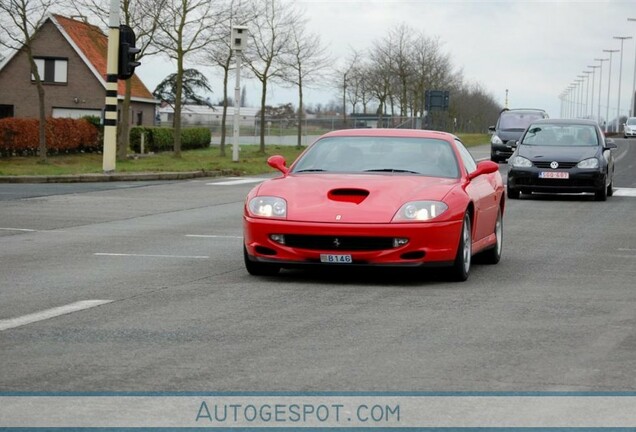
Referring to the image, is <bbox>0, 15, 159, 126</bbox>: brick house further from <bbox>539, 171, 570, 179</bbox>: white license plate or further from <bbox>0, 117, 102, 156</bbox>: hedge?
<bbox>539, 171, 570, 179</bbox>: white license plate

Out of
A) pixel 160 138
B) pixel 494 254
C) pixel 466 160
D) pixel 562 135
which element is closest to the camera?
pixel 466 160

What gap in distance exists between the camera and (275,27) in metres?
55.8

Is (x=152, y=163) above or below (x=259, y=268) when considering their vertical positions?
below

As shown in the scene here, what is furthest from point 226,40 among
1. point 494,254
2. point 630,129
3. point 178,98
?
point 630,129

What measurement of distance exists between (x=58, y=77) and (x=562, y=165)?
Result: 158 ft

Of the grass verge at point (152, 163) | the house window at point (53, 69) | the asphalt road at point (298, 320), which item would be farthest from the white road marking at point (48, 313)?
the house window at point (53, 69)

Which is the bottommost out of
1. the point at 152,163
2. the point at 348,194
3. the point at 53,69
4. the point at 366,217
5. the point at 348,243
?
the point at 152,163

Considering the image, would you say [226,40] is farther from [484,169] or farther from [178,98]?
[484,169]

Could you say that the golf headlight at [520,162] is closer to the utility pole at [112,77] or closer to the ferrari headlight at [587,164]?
the ferrari headlight at [587,164]

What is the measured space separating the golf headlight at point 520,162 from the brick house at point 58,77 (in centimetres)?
4561

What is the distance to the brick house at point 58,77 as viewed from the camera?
67938mm

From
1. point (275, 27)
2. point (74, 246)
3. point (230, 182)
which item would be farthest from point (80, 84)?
point (74, 246)

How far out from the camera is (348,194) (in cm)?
1088

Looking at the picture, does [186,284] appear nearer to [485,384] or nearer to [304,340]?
[304,340]
